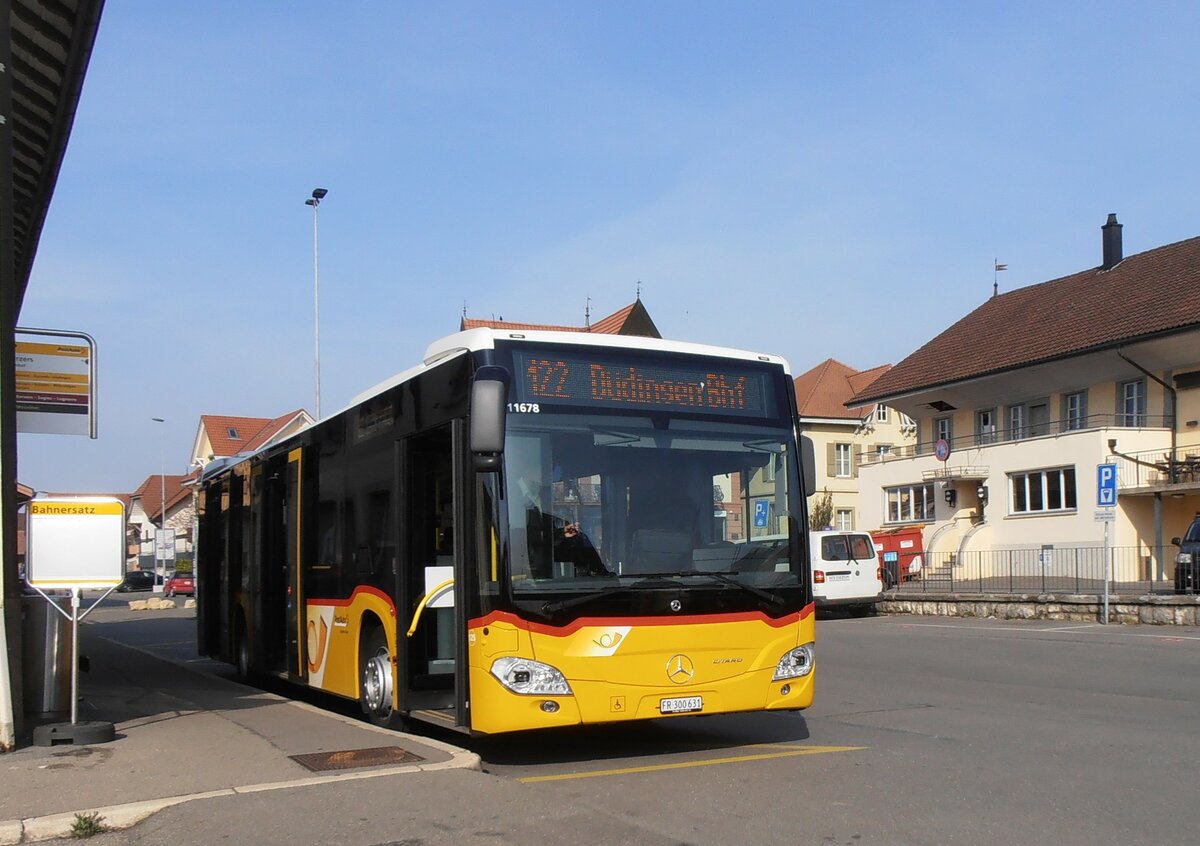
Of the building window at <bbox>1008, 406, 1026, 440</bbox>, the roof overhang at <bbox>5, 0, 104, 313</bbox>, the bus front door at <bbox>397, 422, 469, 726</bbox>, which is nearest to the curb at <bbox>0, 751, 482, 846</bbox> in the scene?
the bus front door at <bbox>397, 422, 469, 726</bbox>

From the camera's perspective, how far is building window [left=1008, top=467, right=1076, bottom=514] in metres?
39.9

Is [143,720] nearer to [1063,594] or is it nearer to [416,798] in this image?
[416,798]

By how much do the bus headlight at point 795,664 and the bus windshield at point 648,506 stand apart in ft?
1.51

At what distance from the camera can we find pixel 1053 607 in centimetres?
2712

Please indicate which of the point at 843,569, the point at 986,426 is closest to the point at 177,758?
the point at 843,569

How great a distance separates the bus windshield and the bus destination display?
14 cm

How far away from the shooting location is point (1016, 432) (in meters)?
44.6

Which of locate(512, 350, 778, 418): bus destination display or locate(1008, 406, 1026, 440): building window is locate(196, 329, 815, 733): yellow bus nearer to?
locate(512, 350, 778, 418): bus destination display

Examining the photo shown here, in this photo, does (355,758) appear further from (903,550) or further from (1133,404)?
(903,550)

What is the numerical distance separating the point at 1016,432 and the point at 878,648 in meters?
27.0

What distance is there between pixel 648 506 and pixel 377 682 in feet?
10.8

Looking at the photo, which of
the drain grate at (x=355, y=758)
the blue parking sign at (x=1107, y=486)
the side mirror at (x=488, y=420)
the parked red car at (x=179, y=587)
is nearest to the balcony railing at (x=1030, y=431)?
the blue parking sign at (x=1107, y=486)

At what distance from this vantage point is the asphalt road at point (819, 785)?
6.66 meters

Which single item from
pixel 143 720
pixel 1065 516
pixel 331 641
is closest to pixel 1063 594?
pixel 1065 516
